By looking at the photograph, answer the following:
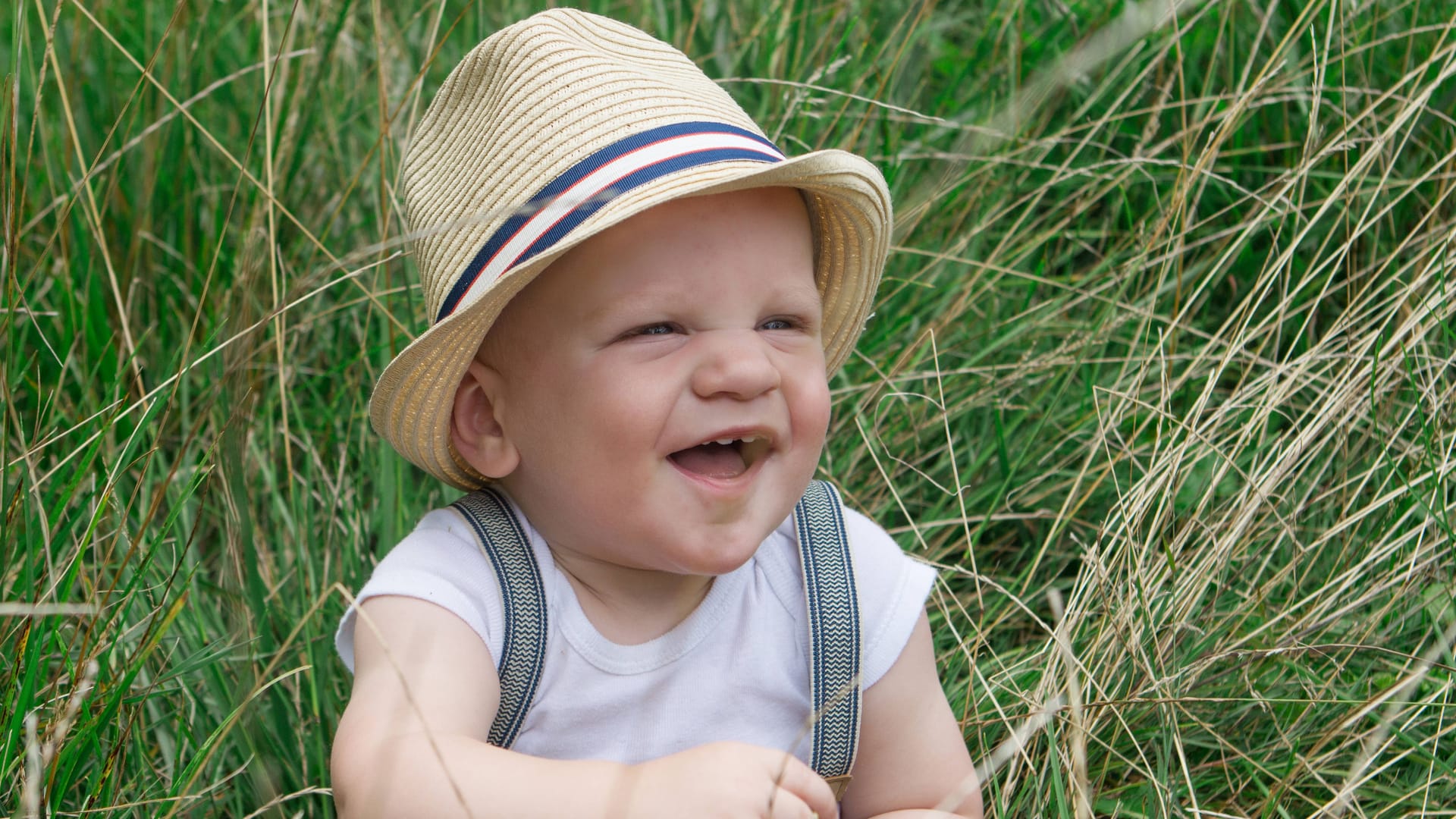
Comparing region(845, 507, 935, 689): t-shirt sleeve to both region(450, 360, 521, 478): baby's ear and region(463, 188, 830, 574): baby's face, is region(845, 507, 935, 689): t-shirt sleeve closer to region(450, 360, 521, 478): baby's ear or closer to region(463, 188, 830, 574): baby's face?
region(463, 188, 830, 574): baby's face

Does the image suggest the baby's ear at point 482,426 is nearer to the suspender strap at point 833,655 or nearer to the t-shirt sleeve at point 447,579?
the t-shirt sleeve at point 447,579

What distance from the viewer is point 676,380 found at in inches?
59.5

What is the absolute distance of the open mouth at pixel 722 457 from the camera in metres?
1.58

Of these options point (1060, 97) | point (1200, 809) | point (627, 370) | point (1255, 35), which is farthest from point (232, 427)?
point (1255, 35)

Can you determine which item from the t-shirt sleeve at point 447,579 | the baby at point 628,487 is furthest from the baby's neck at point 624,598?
the t-shirt sleeve at point 447,579

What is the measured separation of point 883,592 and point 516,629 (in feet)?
1.48

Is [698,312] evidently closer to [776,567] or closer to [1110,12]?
[776,567]

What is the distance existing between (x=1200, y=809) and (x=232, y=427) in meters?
1.18

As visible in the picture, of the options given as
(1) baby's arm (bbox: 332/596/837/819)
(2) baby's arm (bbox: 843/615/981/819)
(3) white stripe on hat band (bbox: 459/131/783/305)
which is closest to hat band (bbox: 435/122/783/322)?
(3) white stripe on hat band (bbox: 459/131/783/305)

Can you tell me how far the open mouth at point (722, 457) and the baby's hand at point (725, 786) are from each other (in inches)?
12.1

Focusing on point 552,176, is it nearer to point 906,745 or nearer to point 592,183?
point 592,183

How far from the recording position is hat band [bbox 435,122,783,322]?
1498 mm

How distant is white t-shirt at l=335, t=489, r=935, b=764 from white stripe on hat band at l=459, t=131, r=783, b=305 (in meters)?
0.31

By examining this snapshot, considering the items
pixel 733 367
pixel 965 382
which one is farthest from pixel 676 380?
pixel 965 382
